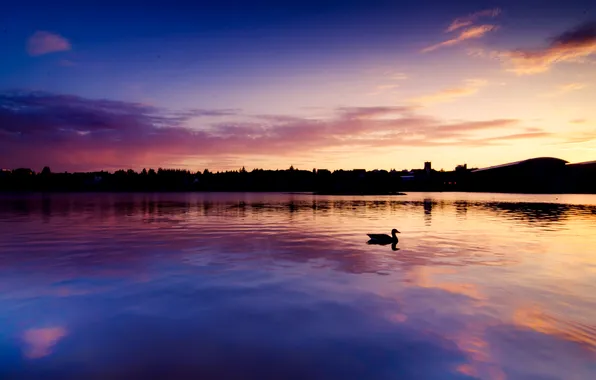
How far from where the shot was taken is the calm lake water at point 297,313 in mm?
10188

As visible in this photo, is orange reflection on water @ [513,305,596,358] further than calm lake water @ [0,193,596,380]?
Yes

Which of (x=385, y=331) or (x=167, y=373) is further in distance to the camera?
(x=385, y=331)

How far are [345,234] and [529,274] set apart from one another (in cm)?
1813

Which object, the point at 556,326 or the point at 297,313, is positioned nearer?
the point at 556,326

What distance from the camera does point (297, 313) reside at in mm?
14055

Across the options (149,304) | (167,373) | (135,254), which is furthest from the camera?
(135,254)

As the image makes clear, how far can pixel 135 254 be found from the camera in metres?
25.7

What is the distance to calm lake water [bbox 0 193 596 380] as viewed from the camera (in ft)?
33.4

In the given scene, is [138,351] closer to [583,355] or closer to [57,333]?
[57,333]

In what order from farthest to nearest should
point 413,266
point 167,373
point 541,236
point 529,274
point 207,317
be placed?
point 541,236 → point 413,266 → point 529,274 → point 207,317 → point 167,373

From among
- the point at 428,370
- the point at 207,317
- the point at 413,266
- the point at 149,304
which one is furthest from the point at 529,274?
the point at 149,304

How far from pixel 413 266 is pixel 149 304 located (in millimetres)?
14094

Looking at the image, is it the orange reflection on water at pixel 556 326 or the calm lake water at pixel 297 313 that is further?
the orange reflection on water at pixel 556 326

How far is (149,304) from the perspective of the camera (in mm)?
15086
